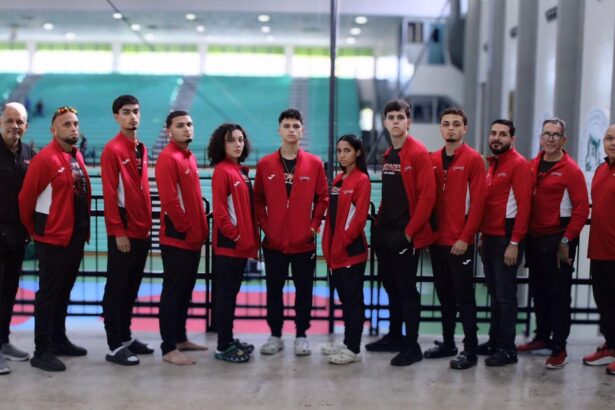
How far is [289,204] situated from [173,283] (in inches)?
39.7

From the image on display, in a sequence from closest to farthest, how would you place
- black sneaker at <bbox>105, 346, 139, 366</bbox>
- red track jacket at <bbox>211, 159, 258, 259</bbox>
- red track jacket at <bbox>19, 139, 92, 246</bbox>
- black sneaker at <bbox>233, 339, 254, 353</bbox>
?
red track jacket at <bbox>19, 139, 92, 246</bbox> < red track jacket at <bbox>211, 159, 258, 259</bbox> < black sneaker at <bbox>105, 346, 139, 366</bbox> < black sneaker at <bbox>233, 339, 254, 353</bbox>

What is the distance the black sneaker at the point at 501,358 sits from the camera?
15.5 feet

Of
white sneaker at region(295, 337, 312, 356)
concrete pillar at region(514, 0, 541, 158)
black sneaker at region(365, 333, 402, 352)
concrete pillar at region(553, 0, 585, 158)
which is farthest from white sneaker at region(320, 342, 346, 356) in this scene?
concrete pillar at region(514, 0, 541, 158)

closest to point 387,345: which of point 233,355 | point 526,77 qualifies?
point 233,355

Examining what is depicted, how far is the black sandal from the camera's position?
4.79 m

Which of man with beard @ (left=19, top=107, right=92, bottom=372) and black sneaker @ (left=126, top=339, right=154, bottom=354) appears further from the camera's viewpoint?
black sneaker @ (left=126, top=339, right=154, bottom=354)

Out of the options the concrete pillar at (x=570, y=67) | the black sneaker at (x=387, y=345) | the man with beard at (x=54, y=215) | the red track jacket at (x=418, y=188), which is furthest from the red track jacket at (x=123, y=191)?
the concrete pillar at (x=570, y=67)

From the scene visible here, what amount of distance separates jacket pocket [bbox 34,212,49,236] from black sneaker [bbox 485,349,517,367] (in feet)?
10.7

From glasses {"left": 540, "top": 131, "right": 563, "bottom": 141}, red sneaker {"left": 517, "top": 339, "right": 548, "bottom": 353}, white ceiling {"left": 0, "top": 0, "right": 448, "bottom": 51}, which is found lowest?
red sneaker {"left": 517, "top": 339, "right": 548, "bottom": 353}

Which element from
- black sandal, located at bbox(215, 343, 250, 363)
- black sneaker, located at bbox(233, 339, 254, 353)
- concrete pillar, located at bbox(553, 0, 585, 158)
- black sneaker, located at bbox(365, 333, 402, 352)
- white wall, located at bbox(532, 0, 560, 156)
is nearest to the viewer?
black sandal, located at bbox(215, 343, 250, 363)

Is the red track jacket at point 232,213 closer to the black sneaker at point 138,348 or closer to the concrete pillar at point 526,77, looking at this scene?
the black sneaker at point 138,348

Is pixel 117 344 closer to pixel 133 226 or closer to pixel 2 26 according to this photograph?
pixel 133 226

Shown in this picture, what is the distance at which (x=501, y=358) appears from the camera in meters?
4.73

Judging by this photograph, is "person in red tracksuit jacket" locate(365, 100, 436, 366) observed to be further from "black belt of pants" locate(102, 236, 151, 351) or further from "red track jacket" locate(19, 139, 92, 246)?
"red track jacket" locate(19, 139, 92, 246)
